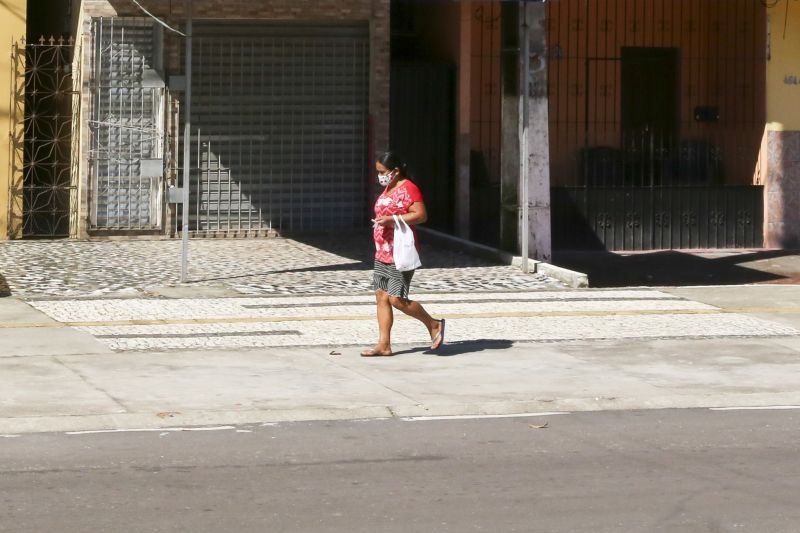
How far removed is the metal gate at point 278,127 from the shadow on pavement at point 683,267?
3643 millimetres

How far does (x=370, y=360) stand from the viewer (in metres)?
12.9

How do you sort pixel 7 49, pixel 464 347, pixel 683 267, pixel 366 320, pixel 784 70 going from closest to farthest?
pixel 464 347, pixel 366 320, pixel 683 267, pixel 7 49, pixel 784 70

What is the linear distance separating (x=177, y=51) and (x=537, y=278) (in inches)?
276

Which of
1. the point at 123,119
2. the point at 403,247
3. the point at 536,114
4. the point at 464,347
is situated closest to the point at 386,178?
the point at 403,247

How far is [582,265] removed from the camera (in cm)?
2180

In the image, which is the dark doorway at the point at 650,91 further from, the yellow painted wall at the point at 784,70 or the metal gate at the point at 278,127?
the metal gate at the point at 278,127

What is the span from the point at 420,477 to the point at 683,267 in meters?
13.7

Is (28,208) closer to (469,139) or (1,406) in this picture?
(469,139)

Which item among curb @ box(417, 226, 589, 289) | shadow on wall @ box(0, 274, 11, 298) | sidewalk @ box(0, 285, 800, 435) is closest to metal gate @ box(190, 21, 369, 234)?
curb @ box(417, 226, 589, 289)

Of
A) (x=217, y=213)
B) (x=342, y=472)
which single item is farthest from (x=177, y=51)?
(x=342, y=472)

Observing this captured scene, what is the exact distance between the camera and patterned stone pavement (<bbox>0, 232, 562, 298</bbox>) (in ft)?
57.5

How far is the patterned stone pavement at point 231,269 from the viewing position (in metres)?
17.5

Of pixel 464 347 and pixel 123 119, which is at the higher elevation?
pixel 123 119

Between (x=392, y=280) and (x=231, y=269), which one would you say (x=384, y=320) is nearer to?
(x=392, y=280)
